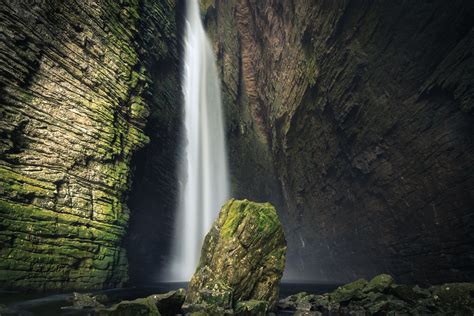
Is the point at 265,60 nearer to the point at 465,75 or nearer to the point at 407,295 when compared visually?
the point at 465,75

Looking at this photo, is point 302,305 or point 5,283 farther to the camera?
point 302,305

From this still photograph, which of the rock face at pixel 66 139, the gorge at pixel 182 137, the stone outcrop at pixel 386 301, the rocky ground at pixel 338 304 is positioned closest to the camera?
the rocky ground at pixel 338 304

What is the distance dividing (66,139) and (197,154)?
21.4m

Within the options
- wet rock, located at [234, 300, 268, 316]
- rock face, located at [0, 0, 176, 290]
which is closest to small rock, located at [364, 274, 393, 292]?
wet rock, located at [234, 300, 268, 316]

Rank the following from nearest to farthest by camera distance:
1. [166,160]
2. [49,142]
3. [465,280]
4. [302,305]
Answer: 1. [302,305]
2. [49,142]
3. [465,280]
4. [166,160]

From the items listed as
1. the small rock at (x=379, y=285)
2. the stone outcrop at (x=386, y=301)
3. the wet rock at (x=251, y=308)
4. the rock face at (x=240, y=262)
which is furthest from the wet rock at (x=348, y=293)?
the wet rock at (x=251, y=308)

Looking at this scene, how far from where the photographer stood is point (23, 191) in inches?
644

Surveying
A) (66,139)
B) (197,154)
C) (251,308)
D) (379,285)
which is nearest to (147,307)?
(251,308)

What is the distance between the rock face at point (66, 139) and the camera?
16234 mm

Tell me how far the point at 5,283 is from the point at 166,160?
18.5m

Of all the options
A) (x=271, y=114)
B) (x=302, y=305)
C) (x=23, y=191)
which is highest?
(x=271, y=114)

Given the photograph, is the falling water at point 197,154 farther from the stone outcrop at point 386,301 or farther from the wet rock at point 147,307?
the wet rock at point 147,307

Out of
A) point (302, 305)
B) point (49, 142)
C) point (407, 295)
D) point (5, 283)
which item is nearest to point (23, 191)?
point (49, 142)

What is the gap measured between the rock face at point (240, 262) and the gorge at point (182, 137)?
8141mm
